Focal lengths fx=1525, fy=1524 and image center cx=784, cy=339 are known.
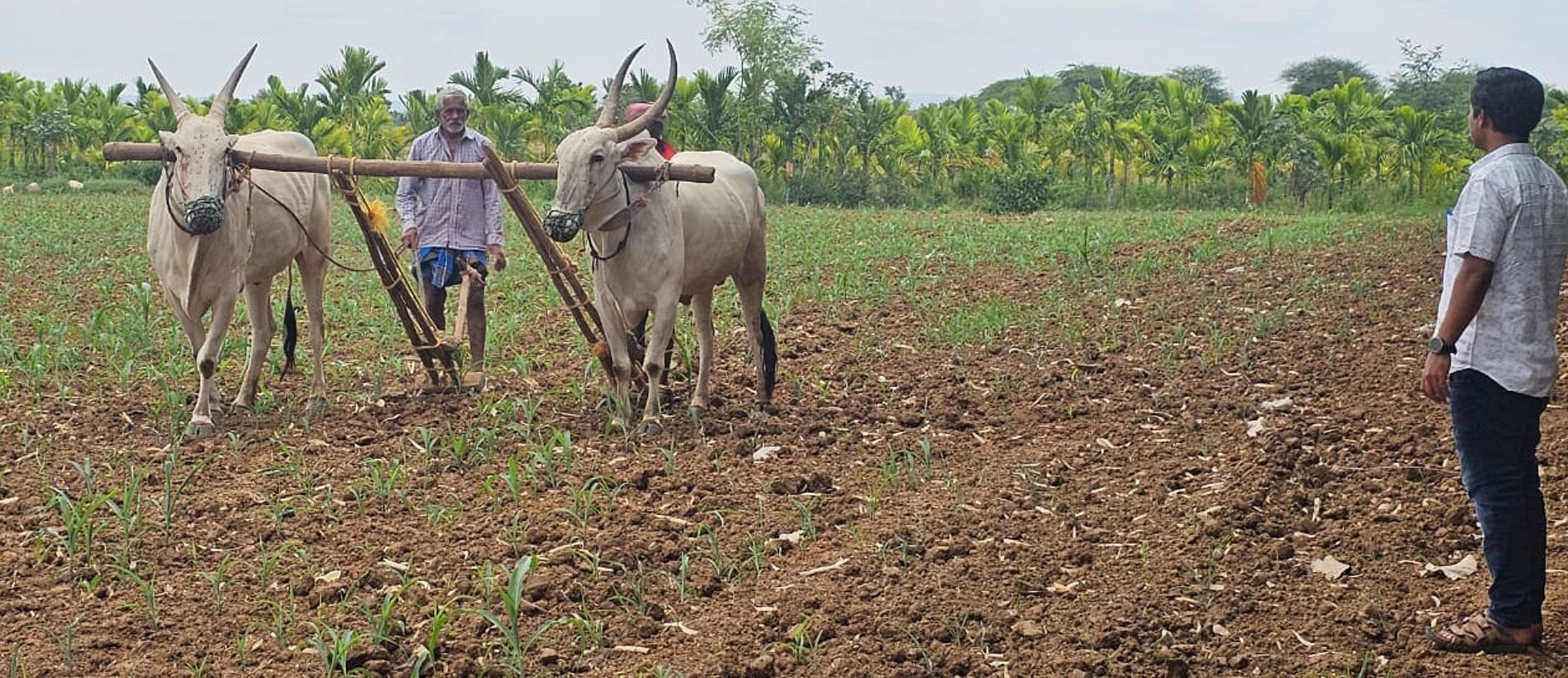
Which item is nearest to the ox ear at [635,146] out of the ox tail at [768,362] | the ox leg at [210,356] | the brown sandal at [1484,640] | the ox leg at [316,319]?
the ox tail at [768,362]

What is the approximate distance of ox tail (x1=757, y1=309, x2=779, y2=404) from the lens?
7.24 meters

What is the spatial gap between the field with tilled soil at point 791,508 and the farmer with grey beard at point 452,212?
642 millimetres

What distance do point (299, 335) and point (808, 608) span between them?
5703 millimetres

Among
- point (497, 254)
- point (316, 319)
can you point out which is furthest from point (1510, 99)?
point (316, 319)

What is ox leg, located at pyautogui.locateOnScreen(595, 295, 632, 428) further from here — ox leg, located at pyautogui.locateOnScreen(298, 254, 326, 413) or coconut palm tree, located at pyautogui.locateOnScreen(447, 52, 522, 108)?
coconut palm tree, located at pyautogui.locateOnScreen(447, 52, 522, 108)

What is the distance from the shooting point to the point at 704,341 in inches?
285

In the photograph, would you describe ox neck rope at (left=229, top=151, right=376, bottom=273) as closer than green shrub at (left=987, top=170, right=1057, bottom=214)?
Yes

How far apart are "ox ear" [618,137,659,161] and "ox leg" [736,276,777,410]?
1202 millimetres

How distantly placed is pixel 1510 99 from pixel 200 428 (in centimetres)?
509

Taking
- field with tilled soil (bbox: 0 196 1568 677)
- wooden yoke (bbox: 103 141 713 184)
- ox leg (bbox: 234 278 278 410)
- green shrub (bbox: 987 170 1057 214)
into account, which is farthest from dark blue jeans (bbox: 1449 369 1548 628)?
green shrub (bbox: 987 170 1057 214)

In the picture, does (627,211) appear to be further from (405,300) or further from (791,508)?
(791,508)

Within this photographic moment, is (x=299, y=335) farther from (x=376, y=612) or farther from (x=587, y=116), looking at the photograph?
(x=587, y=116)

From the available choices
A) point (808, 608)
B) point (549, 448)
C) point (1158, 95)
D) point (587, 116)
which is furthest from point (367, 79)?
point (808, 608)

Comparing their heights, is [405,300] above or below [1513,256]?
below
